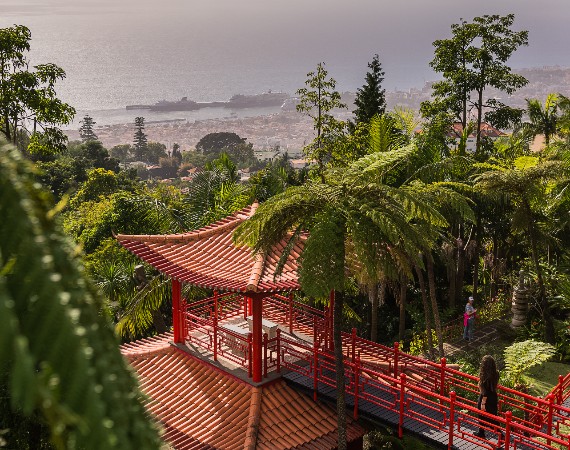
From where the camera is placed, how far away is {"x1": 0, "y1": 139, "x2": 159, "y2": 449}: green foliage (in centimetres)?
110

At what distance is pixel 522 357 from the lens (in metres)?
11.6

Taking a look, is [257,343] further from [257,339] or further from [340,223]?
[340,223]

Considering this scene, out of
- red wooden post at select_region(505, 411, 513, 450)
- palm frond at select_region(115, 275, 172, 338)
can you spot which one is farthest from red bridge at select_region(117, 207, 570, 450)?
palm frond at select_region(115, 275, 172, 338)

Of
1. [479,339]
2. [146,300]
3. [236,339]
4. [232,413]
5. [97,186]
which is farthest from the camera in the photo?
[97,186]

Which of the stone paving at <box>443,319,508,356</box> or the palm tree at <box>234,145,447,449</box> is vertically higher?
the palm tree at <box>234,145,447,449</box>

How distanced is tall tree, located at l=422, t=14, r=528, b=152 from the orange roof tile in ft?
48.4

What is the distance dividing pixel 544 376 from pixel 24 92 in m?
11.9

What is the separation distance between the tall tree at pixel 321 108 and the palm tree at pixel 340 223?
25.9 feet

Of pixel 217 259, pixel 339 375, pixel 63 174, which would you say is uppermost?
pixel 217 259

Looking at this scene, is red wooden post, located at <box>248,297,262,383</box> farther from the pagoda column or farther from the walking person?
the walking person

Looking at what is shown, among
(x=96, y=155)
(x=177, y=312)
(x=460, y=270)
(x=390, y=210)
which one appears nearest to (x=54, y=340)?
(x=390, y=210)

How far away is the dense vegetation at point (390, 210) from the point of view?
780 centimetres

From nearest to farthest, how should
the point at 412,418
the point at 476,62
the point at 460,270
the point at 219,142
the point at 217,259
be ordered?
the point at 412,418 < the point at 217,259 < the point at 460,270 < the point at 476,62 < the point at 219,142

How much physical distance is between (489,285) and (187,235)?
13.1 metres
